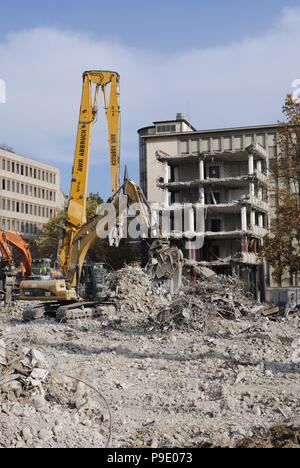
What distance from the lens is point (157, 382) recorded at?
13.5m

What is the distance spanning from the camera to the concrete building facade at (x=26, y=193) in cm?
7725

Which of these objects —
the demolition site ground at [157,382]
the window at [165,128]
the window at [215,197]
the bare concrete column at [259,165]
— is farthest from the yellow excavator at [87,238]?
the window at [165,128]

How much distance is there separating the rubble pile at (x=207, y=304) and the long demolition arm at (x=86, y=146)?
18.2 feet

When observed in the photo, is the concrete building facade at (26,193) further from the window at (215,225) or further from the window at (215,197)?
the window at (215,197)

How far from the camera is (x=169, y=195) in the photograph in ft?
198

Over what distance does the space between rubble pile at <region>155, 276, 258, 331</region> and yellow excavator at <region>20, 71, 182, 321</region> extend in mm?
1798

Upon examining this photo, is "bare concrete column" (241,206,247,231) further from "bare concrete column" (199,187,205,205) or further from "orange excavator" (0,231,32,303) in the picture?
"orange excavator" (0,231,32,303)

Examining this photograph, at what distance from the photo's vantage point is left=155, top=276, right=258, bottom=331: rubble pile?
2111 centimetres

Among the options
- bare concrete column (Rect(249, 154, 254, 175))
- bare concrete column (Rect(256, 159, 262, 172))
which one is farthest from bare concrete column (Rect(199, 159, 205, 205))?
bare concrete column (Rect(256, 159, 262, 172))

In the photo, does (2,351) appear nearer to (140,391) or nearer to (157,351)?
(140,391)

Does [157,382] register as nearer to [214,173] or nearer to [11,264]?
[11,264]

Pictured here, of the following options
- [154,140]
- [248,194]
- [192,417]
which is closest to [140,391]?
[192,417]

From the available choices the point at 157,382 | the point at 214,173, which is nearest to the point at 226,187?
the point at 214,173

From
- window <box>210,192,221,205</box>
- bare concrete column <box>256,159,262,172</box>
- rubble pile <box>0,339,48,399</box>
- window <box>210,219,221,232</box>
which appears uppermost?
bare concrete column <box>256,159,262,172</box>
